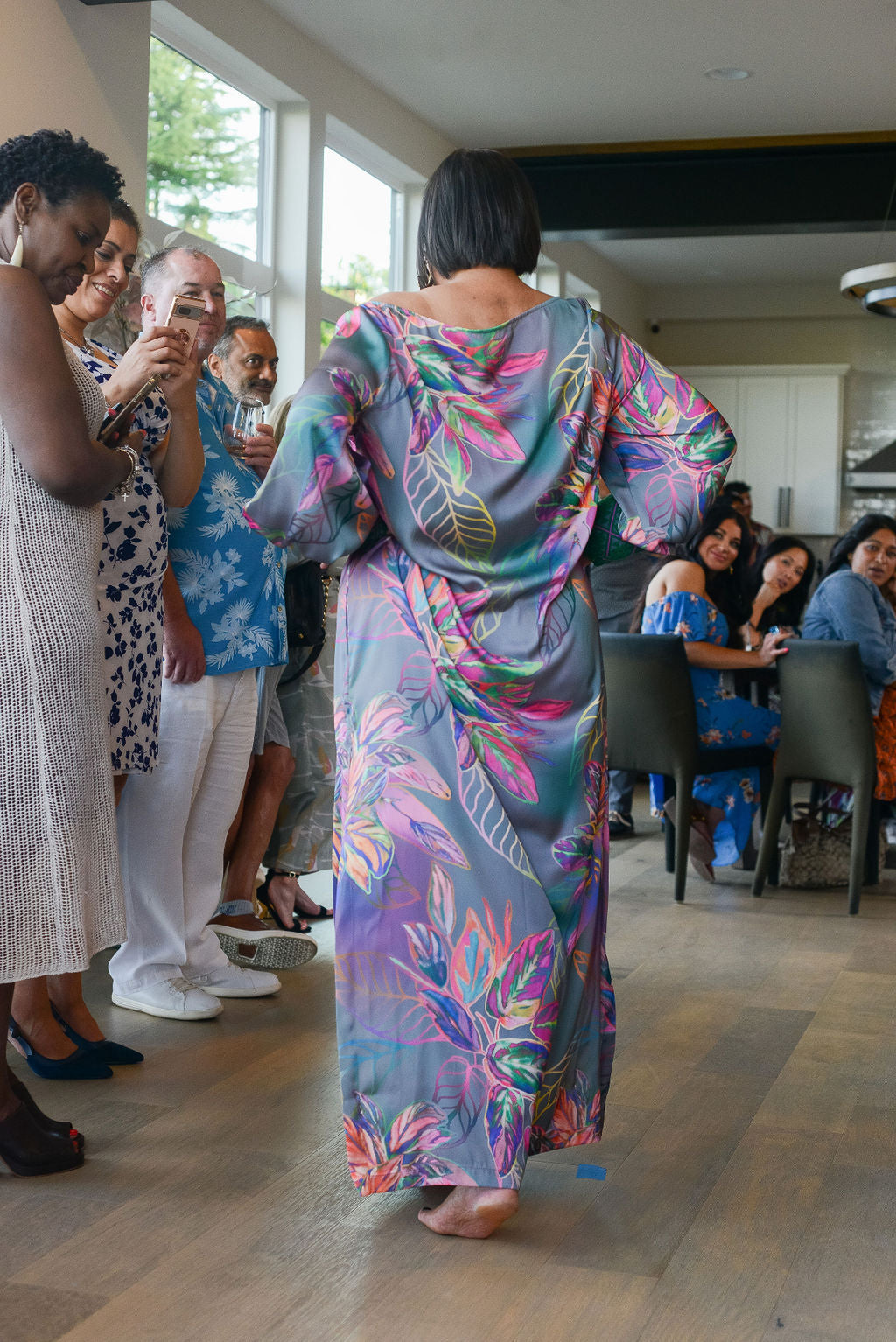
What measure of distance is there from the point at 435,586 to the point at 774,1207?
39.0 inches

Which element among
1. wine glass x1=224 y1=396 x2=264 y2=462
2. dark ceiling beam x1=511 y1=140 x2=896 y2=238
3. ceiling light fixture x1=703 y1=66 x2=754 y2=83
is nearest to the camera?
wine glass x1=224 y1=396 x2=264 y2=462

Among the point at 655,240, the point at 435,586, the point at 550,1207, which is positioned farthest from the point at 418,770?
the point at 655,240

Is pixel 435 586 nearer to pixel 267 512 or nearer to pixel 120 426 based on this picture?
pixel 267 512

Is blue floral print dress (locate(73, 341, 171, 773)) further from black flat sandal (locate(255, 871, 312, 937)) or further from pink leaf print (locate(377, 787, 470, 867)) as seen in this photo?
black flat sandal (locate(255, 871, 312, 937))

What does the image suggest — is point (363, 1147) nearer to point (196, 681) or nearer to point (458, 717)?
point (458, 717)

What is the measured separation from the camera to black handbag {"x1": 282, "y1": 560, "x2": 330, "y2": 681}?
10.8 feet

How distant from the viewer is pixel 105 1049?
97.5 inches

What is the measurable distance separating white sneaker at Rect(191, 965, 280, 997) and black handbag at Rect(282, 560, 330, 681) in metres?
0.77

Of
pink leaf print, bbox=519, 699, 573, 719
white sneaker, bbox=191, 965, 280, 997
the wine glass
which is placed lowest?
white sneaker, bbox=191, 965, 280, 997

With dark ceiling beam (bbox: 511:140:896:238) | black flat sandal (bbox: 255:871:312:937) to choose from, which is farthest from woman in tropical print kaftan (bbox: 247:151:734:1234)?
dark ceiling beam (bbox: 511:140:896:238)

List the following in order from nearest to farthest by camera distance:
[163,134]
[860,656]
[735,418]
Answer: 1. [860,656]
2. [163,134]
3. [735,418]

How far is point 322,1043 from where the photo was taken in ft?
8.72

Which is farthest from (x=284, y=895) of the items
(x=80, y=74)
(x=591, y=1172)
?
(x=80, y=74)

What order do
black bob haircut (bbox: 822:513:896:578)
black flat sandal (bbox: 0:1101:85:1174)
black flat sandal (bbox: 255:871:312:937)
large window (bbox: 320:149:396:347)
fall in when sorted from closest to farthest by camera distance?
black flat sandal (bbox: 0:1101:85:1174), black flat sandal (bbox: 255:871:312:937), black bob haircut (bbox: 822:513:896:578), large window (bbox: 320:149:396:347)
